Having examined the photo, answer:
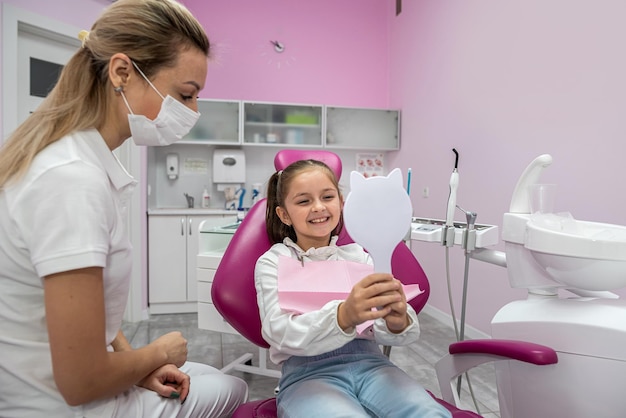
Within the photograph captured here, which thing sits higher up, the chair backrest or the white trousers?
the chair backrest

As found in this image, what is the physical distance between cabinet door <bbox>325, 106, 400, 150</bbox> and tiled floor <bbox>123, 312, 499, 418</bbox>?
164cm

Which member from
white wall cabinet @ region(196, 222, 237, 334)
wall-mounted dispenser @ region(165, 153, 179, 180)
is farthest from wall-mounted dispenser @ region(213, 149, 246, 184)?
white wall cabinet @ region(196, 222, 237, 334)

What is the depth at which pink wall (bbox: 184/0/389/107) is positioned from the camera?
4055mm

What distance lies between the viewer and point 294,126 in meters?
4.04

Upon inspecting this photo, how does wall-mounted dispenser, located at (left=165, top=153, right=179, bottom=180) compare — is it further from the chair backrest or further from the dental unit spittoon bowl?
the dental unit spittoon bowl

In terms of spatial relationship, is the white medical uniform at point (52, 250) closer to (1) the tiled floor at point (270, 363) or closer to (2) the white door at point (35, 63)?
(1) the tiled floor at point (270, 363)

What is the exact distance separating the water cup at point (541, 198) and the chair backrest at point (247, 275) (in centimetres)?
40

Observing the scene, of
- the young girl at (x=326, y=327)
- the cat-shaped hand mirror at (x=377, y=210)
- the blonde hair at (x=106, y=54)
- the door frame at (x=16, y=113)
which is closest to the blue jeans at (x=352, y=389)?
the young girl at (x=326, y=327)

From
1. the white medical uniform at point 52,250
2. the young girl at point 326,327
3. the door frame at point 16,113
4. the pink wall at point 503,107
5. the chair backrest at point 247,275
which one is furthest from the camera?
the door frame at point 16,113

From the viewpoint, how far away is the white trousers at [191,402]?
796mm

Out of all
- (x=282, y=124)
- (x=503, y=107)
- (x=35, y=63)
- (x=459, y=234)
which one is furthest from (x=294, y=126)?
(x=459, y=234)

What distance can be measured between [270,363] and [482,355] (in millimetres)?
1786

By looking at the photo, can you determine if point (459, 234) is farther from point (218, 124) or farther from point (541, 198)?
point (218, 124)

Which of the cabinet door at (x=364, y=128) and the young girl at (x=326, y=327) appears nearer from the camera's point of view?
the young girl at (x=326, y=327)
